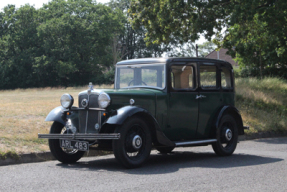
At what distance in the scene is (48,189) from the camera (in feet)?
18.0

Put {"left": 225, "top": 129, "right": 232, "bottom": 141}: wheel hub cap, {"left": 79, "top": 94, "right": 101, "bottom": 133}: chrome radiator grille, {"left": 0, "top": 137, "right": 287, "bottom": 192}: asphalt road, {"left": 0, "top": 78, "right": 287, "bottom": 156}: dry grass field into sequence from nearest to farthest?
{"left": 0, "top": 137, "right": 287, "bottom": 192}: asphalt road
{"left": 79, "top": 94, "right": 101, "bottom": 133}: chrome radiator grille
{"left": 225, "top": 129, "right": 232, "bottom": 141}: wheel hub cap
{"left": 0, "top": 78, "right": 287, "bottom": 156}: dry grass field

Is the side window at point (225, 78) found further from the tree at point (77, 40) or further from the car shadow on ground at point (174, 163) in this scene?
the tree at point (77, 40)

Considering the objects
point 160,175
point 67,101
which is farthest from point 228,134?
point 67,101

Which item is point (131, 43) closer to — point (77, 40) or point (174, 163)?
point (77, 40)

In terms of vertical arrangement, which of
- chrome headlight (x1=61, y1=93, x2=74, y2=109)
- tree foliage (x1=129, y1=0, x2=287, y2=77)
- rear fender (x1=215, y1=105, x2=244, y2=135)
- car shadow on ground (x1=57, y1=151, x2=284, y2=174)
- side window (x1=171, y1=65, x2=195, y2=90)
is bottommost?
car shadow on ground (x1=57, y1=151, x2=284, y2=174)

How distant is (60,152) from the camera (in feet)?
25.9

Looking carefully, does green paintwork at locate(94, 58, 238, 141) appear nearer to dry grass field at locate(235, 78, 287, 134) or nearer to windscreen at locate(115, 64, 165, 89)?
windscreen at locate(115, 64, 165, 89)

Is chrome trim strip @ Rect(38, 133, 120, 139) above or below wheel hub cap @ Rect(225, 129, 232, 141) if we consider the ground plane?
above

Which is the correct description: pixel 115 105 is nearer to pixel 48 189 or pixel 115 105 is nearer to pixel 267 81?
pixel 48 189

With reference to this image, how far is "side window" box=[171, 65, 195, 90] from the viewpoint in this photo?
8344 millimetres

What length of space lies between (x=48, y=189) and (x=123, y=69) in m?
4.10

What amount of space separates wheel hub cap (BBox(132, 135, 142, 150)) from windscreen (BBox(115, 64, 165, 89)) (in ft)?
4.75

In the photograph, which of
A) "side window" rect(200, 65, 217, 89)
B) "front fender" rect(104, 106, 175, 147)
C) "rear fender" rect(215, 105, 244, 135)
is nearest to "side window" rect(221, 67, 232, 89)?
"side window" rect(200, 65, 217, 89)

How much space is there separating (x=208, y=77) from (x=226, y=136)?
1431mm
